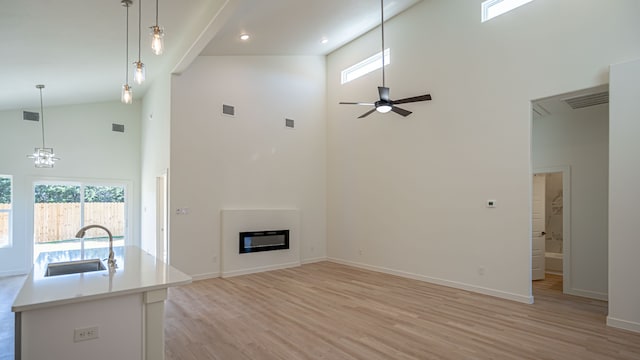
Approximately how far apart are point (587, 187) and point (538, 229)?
6.02 feet

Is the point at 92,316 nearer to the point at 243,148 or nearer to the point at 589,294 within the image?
the point at 243,148

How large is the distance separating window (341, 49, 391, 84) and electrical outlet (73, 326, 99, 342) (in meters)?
6.19

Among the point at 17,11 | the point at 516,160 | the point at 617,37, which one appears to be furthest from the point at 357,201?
the point at 17,11

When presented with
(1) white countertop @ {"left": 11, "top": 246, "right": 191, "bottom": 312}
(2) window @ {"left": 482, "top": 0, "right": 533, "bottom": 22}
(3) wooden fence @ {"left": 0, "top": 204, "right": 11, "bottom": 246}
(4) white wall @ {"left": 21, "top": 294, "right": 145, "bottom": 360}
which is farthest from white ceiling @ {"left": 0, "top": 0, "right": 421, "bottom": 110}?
(4) white wall @ {"left": 21, "top": 294, "right": 145, "bottom": 360}

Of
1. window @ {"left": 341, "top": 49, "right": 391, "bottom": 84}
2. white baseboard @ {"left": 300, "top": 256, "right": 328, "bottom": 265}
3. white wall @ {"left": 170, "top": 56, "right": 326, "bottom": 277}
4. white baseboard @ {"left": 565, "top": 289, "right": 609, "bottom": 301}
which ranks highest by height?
window @ {"left": 341, "top": 49, "right": 391, "bottom": 84}

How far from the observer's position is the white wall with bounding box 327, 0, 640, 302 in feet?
14.9

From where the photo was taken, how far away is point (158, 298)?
7.79 feet

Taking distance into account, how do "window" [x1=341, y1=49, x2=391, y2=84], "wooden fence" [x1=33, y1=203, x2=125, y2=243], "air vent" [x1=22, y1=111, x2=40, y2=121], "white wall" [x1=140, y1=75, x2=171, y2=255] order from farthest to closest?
1. "wooden fence" [x1=33, y1=203, x2=125, y2=243]
2. "air vent" [x1=22, y1=111, x2=40, y2=121]
3. "window" [x1=341, y1=49, x2=391, y2=84]
4. "white wall" [x1=140, y1=75, x2=171, y2=255]

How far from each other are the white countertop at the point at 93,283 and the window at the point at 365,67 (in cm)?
555

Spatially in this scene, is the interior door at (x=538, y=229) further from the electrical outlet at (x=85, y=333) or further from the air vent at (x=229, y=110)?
the electrical outlet at (x=85, y=333)

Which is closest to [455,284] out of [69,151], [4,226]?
[69,151]

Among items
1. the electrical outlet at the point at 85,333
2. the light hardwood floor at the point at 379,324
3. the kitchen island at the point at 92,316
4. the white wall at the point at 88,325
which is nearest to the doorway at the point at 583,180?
the light hardwood floor at the point at 379,324

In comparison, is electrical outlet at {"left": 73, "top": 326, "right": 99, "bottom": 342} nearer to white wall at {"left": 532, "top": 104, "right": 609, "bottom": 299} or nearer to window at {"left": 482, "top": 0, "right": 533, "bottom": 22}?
window at {"left": 482, "top": 0, "right": 533, "bottom": 22}

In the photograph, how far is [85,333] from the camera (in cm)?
216
